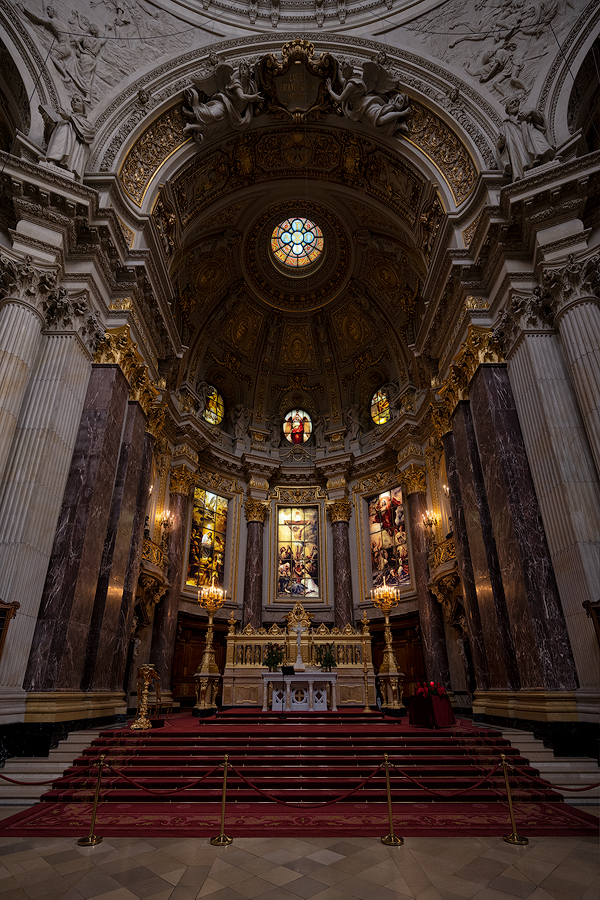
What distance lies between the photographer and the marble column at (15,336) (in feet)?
29.3

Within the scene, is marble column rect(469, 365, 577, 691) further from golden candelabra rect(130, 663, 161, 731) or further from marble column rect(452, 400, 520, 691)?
golden candelabra rect(130, 663, 161, 731)

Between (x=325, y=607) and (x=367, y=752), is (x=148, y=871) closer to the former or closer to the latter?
(x=367, y=752)

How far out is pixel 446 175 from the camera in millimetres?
14078

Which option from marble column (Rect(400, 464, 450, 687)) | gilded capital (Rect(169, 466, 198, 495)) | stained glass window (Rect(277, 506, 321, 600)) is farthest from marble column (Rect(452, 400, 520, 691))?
gilded capital (Rect(169, 466, 198, 495))

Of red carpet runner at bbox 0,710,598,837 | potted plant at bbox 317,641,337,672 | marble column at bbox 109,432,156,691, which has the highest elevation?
marble column at bbox 109,432,156,691

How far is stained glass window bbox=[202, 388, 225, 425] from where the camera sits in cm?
2209

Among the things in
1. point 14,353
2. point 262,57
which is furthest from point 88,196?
point 262,57

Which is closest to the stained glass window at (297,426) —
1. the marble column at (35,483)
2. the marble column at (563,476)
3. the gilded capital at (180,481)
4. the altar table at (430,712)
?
the gilded capital at (180,481)

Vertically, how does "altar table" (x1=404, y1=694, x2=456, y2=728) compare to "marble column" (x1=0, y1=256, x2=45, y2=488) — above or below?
below

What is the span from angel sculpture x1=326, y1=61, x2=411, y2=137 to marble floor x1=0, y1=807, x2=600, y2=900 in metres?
17.2

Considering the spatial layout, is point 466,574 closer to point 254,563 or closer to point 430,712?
point 430,712

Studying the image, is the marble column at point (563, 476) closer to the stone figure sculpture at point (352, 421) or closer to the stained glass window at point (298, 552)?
the stone figure sculpture at point (352, 421)

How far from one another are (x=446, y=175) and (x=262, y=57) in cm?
690

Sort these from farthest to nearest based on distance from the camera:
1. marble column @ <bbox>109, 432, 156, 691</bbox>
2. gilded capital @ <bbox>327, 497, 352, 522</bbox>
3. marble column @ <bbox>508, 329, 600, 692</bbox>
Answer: gilded capital @ <bbox>327, 497, 352, 522</bbox> < marble column @ <bbox>109, 432, 156, 691</bbox> < marble column @ <bbox>508, 329, 600, 692</bbox>
